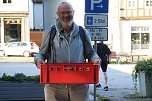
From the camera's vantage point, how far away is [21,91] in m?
9.81

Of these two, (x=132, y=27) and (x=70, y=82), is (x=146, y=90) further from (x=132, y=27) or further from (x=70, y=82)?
(x=132, y=27)

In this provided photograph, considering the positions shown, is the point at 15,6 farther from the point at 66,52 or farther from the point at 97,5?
the point at 66,52

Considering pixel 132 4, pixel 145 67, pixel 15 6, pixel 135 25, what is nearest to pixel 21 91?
pixel 145 67

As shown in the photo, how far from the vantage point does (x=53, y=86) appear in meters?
4.64

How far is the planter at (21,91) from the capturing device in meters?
9.50

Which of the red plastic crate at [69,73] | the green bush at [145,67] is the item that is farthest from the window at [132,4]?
the red plastic crate at [69,73]

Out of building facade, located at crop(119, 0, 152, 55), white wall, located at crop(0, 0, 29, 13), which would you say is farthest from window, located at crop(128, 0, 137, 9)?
white wall, located at crop(0, 0, 29, 13)

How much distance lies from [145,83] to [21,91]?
3.78m

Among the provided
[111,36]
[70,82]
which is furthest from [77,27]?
[111,36]

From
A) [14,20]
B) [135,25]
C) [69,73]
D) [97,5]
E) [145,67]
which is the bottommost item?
[145,67]

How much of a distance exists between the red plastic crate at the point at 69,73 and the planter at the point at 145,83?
7553mm

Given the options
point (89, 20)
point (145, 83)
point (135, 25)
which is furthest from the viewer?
point (135, 25)

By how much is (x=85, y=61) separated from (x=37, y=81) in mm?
5959

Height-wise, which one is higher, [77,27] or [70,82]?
[77,27]
